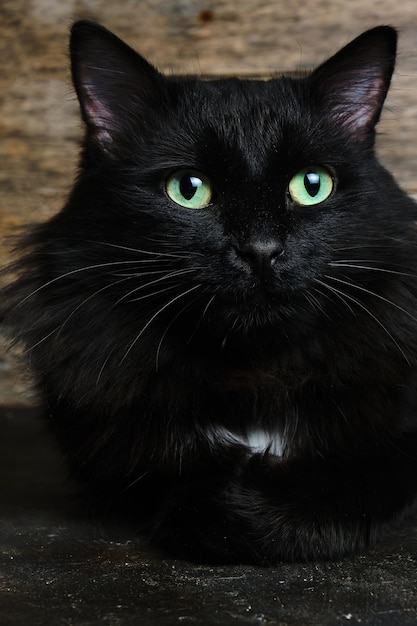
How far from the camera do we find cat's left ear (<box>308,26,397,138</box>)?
5.32 ft

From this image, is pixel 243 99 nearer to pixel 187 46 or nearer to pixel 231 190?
pixel 231 190

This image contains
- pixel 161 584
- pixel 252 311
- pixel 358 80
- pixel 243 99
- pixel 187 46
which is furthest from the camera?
pixel 187 46

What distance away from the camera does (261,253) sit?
4.52 ft

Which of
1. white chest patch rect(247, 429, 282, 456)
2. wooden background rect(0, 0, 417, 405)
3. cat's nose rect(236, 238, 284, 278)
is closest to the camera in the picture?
cat's nose rect(236, 238, 284, 278)

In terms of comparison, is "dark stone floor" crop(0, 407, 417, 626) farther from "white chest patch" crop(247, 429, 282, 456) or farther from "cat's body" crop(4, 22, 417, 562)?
"white chest patch" crop(247, 429, 282, 456)

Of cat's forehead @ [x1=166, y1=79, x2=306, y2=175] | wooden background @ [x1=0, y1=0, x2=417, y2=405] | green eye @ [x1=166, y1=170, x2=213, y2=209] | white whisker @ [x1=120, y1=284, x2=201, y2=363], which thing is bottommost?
white whisker @ [x1=120, y1=284, x2=201, y2=363]

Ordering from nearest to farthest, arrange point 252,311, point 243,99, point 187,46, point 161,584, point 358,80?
point 161,584 → point 252,311 → point 243,99 → point 358,80 → point 187,46

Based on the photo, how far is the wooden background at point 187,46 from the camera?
260cm

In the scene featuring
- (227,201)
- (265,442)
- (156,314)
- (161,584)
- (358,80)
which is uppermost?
(358,80)

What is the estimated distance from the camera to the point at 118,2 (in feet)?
8.69

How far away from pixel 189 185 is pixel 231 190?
0.26 feet

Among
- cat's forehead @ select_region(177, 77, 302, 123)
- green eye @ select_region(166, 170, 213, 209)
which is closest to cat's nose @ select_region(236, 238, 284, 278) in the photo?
green eye @ select_region(166, 170, 213, 209)

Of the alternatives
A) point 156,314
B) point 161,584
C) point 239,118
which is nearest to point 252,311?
point 156,314

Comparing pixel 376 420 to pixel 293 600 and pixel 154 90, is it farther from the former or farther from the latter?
pixel 154 90
